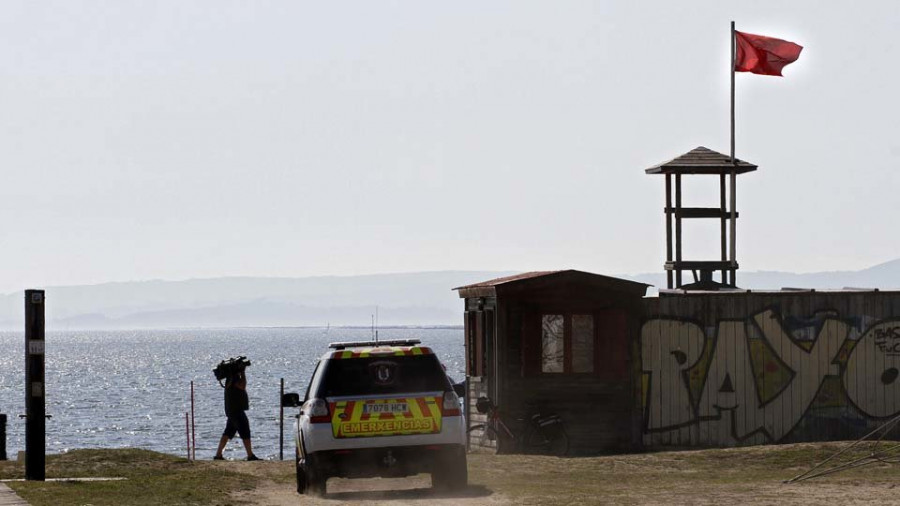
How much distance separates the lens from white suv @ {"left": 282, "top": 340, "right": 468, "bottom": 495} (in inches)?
720

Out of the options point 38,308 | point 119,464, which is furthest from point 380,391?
point 119,464

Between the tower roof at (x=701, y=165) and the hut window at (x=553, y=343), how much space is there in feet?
19.8

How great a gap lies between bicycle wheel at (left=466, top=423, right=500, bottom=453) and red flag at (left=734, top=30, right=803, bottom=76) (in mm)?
11432

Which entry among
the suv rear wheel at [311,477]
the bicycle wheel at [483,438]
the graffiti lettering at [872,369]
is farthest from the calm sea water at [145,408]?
the suv rear wheel at [311,477]

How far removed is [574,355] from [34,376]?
10.4m

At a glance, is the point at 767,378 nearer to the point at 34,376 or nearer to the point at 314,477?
the point at 314,477

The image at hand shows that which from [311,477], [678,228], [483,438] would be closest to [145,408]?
[678,228]

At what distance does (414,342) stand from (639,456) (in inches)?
264

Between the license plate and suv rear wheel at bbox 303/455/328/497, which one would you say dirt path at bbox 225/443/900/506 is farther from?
the license plate

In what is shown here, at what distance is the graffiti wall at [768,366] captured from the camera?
27344mm

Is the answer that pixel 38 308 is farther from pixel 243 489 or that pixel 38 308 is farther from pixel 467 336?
pixel 467 336

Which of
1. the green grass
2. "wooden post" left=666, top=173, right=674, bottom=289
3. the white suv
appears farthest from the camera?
"wooden post" left=666, top=173, right=674, bottom=289

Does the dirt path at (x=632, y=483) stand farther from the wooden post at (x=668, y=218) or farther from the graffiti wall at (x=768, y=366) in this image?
the wooden post at (x=668, y=218)

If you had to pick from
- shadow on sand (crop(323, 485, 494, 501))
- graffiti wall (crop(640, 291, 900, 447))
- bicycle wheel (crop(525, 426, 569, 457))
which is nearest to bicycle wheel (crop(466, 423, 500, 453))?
bicycle wheel (crop(525, 426, 569, 457))
